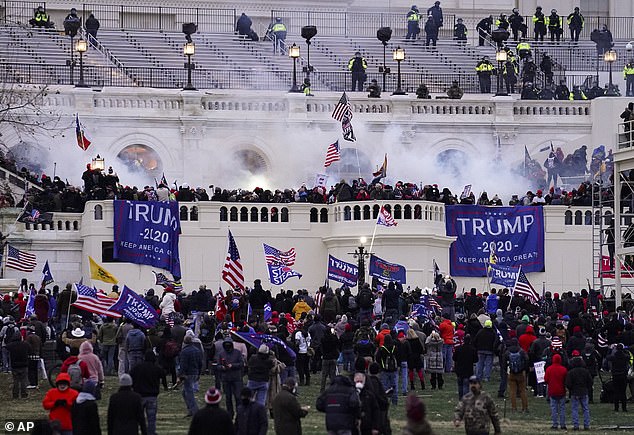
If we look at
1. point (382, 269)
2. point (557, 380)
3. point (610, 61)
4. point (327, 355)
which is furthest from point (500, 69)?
point (557, 380)

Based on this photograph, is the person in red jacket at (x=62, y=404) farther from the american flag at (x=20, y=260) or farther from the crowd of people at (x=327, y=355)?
the american flag at (x=20, y=260)

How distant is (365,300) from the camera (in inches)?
1799

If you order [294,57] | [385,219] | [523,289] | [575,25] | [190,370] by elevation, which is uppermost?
[575,25]

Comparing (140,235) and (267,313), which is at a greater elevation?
(140,235)

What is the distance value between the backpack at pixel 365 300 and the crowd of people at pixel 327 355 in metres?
0.04

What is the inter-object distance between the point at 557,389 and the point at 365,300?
12380 millimetres

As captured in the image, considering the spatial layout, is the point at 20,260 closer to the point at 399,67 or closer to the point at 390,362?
the point at 390,362

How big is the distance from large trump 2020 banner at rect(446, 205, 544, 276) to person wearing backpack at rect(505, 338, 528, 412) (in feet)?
67.9

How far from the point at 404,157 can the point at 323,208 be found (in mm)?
9631

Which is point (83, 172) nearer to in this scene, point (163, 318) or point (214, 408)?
point (163, 318)

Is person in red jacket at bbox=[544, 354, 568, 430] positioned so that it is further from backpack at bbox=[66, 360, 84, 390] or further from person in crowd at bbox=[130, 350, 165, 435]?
backpack at bbox=[66, 360, 84, 390]

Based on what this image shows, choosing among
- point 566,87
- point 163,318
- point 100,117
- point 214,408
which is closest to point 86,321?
point 163,318

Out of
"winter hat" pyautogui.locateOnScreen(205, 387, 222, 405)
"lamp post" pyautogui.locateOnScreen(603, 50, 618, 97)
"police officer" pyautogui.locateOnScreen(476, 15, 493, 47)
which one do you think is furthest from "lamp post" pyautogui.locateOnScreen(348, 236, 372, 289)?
"police officer" pyautogui.locateOnScreen(476, 15, 493, 47)

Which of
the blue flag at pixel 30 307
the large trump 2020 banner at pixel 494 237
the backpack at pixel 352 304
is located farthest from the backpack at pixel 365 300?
the large trump 2020 banner at pixel 494 237
